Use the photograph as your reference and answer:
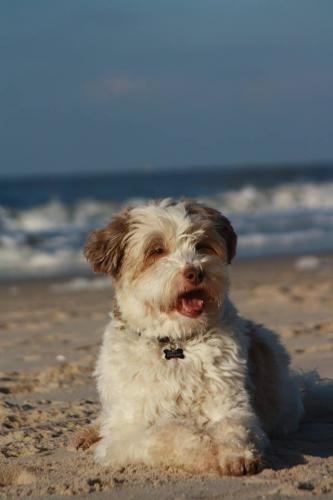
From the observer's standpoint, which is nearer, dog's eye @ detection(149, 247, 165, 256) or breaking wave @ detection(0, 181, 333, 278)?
dog's eye @ detection(149, 247, 165, 256)

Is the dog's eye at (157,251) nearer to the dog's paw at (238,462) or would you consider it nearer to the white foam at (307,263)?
the dog's paw at (238,462)

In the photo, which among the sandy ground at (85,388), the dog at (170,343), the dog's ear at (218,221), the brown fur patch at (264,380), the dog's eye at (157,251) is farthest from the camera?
the brown fur patch at (264,380)

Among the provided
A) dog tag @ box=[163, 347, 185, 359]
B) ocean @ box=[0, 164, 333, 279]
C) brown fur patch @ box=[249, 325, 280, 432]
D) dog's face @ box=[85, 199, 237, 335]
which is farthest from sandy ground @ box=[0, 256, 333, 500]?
ocean @ box=[0, 164, 333, 279]

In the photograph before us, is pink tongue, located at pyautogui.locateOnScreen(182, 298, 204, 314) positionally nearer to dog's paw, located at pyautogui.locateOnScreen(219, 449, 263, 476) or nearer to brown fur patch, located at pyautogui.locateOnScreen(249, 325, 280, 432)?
brown fur patch, located at pyautogui.locateOnScreen(249, 325, 280, 432)

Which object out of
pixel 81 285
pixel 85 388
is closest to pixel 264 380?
pixel 85 388

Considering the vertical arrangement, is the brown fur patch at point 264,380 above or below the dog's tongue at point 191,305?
below

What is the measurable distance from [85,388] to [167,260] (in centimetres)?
273

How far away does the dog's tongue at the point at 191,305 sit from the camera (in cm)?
512

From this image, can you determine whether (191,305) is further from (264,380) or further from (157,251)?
(264,380)

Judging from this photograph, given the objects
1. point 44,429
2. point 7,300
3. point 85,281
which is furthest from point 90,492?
point 85,281

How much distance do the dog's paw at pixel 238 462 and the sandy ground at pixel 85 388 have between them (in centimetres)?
5

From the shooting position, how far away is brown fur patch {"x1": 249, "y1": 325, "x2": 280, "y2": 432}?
5.56 metres

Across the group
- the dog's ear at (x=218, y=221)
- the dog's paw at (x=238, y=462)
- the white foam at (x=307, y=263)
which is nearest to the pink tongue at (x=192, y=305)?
the dog's ear at (x=218, y=221)

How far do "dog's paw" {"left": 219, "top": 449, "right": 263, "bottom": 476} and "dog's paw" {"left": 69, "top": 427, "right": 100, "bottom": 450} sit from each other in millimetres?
1126
